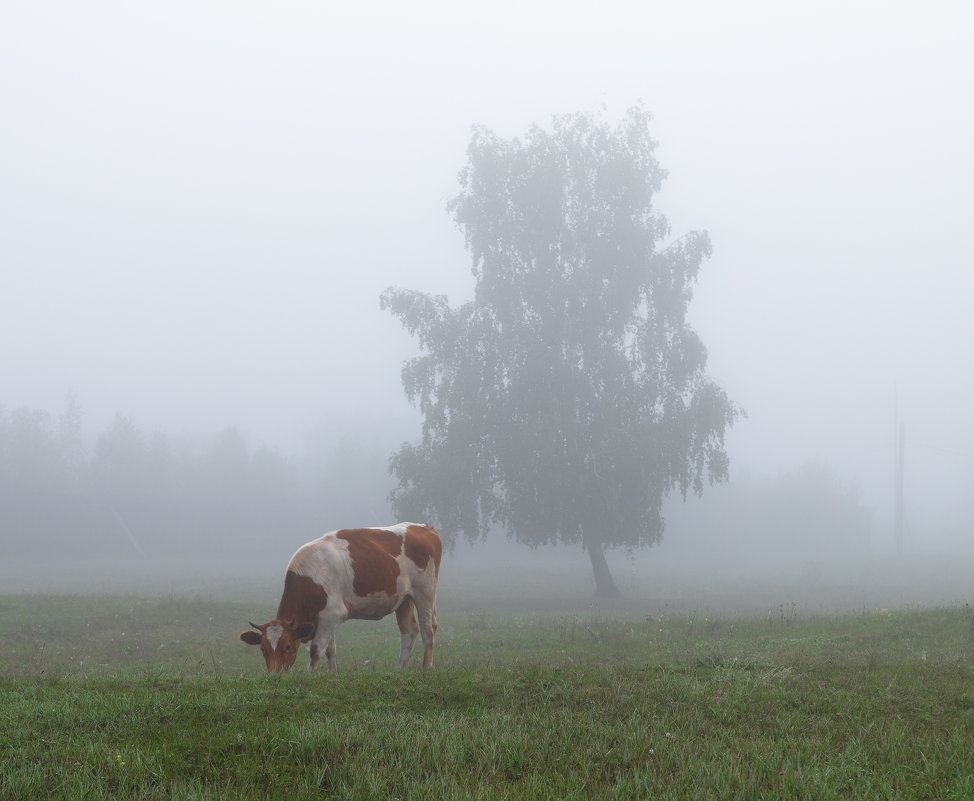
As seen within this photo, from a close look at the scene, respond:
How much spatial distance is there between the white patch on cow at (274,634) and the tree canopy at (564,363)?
57.3 ft

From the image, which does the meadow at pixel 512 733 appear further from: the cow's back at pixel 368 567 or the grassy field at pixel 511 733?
the cow's back at pixel 368 567

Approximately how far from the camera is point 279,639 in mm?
10117

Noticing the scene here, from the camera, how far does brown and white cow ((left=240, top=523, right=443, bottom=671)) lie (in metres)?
10.2

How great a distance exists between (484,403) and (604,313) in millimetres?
6535

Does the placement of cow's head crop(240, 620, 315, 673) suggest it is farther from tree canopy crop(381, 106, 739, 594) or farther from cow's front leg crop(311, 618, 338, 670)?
tree canopy crop(381, 106, 739, 594)

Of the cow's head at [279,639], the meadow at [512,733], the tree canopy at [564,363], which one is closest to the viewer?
the meadow at [512,733]

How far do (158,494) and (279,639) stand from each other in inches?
3079

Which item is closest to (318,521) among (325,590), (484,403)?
(484,403)

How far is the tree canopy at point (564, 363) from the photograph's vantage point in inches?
1089

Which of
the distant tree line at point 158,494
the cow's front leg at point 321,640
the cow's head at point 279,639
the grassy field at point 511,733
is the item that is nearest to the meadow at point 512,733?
the grassy field at point 511,733

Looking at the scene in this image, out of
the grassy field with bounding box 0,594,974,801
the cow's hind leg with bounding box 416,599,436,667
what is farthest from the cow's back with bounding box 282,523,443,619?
the grassy field with bounding box 0,594,974,801

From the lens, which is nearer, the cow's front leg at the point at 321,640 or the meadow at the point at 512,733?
the meadow at the point at 512,733

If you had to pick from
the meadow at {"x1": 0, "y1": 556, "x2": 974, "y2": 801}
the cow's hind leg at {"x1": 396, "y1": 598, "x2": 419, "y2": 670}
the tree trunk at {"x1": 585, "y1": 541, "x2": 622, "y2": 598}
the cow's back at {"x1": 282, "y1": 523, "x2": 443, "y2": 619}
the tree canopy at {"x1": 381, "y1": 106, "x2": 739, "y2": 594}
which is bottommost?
Answer: the tree trunk at {"x1": 585, "y1": 541, "x2": 622, "y2": 598}

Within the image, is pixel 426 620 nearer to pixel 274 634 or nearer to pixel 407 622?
pixel 407 622
